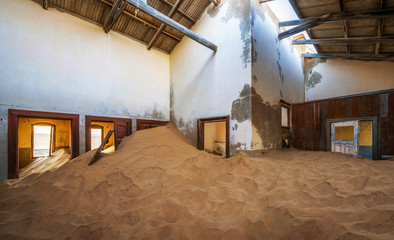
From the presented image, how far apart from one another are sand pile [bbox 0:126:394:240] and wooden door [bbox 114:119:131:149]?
2.67m

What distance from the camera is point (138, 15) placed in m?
7.75

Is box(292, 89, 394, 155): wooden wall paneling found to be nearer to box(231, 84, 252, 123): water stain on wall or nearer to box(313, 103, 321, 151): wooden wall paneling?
box(313, 103, 321, 151): wooden wall paneling

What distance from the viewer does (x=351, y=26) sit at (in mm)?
7102

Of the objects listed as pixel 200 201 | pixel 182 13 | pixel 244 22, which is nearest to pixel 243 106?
pixel 244 22

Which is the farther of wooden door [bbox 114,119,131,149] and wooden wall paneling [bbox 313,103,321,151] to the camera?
wooden door [bbox 114,119,131,149]

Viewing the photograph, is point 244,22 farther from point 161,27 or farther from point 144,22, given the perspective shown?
point 144,22

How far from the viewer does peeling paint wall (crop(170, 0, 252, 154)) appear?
20.2 feet

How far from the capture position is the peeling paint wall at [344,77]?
9039 millimetres

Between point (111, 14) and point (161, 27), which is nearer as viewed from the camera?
point (111, 14)

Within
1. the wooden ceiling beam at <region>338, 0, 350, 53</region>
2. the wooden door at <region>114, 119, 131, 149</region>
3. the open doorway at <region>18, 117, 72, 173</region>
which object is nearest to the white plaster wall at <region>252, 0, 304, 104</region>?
the wooden ceiling beam at <region>338, 0, 350, 53</region>

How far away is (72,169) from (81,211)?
211 centimetres

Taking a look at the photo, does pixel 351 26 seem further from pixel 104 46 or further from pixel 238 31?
pixel 104 46

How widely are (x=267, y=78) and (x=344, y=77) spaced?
6.81 metres

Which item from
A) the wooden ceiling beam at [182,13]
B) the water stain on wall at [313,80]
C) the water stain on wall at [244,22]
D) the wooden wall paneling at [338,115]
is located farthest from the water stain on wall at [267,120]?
the water stain on wall at [313,80]
